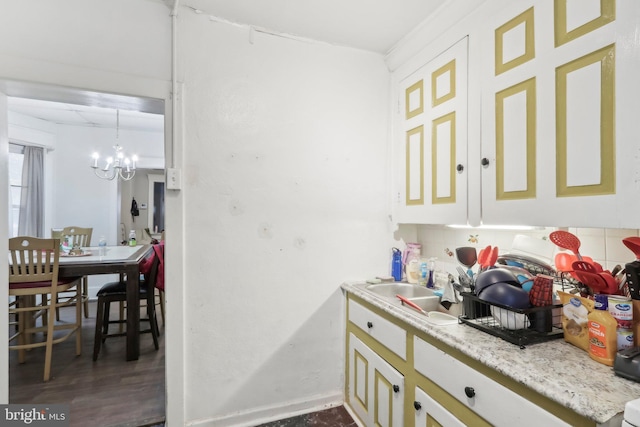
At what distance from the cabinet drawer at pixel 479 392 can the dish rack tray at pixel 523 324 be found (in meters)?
0.17

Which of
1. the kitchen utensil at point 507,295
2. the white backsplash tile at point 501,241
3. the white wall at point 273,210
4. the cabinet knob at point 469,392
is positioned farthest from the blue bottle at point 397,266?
the cabinet knob at point 469,392

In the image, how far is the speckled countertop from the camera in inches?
28.3

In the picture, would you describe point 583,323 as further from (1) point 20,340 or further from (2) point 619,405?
(1) point 20,340

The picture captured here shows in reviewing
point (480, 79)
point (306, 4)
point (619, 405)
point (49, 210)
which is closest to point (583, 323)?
point (619, 405)

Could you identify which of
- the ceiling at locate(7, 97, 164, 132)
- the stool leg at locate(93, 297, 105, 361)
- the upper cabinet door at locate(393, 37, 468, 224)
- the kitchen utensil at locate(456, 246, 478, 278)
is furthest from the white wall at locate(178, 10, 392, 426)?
the ceiling at locate(7, 97, 164, 132)

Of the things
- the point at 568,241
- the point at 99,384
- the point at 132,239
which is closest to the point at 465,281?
the point at 568,241

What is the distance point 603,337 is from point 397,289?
1.12 m

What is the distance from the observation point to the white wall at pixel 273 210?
1737mm

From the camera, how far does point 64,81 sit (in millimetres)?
1494

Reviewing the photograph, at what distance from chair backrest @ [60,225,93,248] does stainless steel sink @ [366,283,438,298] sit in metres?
3.73

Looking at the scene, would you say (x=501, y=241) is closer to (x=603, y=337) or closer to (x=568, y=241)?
(x=568, y=241)

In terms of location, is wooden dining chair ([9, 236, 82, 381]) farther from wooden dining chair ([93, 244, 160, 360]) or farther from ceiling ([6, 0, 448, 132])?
ceiling ([6, 0, 448, 132])

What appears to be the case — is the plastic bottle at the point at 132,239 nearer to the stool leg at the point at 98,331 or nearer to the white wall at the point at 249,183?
the stool leg at the point at 98,331

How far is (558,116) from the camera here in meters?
1.08
